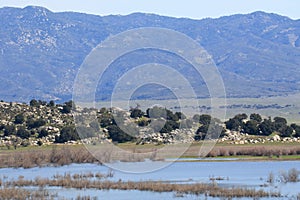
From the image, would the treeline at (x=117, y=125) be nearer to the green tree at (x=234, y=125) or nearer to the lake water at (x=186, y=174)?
the green tree at (x=234, y=125)

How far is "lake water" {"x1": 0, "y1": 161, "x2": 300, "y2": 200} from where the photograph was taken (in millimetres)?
55375

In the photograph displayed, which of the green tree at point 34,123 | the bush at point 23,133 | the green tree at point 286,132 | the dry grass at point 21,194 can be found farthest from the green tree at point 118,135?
the dry grass at point 21,194

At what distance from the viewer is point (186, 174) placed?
224ft

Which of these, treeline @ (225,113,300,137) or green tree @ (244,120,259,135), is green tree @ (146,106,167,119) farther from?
green tree @ (244,120,259,135)

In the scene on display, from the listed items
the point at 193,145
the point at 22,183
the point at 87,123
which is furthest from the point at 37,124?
the point at 22,183

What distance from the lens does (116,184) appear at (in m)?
59.0

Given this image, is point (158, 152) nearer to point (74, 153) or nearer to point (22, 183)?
point (74, 153)

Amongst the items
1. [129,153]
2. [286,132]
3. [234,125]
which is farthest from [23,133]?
[286,132]

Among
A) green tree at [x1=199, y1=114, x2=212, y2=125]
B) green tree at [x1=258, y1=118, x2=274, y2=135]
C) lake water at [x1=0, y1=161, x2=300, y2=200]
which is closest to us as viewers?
lake water at [x1=0, y1=161, x2=300, y2=200]

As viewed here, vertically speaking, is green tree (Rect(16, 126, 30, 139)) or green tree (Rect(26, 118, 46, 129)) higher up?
green tree (Rect(26, 118, 46, 129))

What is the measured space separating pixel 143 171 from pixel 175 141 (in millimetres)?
27929

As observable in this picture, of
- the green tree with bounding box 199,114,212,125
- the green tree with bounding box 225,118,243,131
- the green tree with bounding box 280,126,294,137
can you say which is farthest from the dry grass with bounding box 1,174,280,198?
the green tree with bounding box 225,118,243,131

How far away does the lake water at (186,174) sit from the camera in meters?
55.4

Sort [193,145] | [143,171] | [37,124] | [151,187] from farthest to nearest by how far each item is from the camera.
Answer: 1. [37,124]
2. [193,145]
3. [143,171]
4. [151,187]
